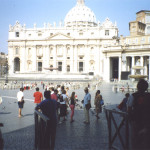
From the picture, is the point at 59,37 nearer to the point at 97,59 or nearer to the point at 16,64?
the point at 97,59

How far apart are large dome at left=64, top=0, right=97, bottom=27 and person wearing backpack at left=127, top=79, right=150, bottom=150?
74611mm

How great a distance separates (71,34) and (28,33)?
12360mm

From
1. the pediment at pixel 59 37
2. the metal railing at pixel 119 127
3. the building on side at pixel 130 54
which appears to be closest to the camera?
the metal railing at pixel 119 127

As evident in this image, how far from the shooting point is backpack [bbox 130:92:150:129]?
12.5 ft

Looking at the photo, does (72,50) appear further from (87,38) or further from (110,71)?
(110,71)

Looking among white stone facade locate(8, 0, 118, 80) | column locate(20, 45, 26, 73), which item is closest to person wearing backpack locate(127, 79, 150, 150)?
white stone facade locate(8, 0, 118, 80)

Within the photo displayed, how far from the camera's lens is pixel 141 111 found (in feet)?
12.8

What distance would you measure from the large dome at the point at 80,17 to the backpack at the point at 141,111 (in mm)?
74609

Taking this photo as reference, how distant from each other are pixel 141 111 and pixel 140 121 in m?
0.16

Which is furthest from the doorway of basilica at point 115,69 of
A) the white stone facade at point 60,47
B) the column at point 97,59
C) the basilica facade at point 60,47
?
the column at point 97,59

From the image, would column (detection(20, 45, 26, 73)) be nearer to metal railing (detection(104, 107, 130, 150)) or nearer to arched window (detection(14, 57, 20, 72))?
arched window (detection(14, 57, 20, 72))

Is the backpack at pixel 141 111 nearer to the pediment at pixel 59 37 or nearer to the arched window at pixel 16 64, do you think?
the pediment at pixel 59 37

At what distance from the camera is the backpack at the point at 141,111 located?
12.5ft

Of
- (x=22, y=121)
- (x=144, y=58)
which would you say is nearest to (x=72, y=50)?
(x=144, y=58)
